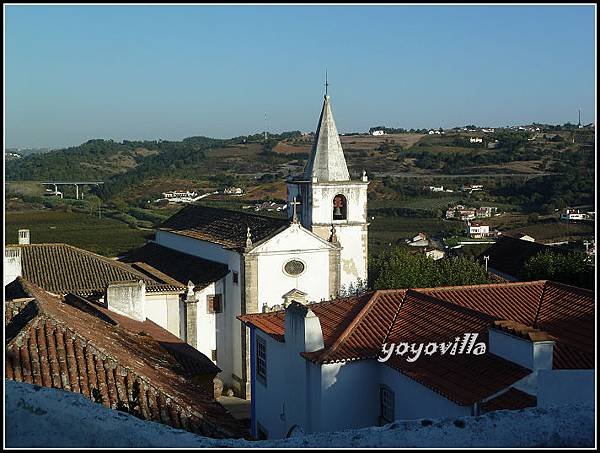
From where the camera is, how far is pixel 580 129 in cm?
7894

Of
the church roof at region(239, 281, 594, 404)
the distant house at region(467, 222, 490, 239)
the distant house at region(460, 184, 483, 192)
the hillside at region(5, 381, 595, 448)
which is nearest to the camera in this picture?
the hillside at region(5, 381, 595, 448)

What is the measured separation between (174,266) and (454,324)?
14.9m

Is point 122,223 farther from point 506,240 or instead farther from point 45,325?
point 45,325

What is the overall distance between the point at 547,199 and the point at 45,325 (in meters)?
46.3

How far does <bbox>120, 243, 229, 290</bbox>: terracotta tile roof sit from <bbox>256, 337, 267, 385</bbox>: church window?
8039mm

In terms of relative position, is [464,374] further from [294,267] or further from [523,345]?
[294,267]

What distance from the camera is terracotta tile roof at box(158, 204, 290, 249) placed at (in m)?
22.7

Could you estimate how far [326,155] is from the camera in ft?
81.7

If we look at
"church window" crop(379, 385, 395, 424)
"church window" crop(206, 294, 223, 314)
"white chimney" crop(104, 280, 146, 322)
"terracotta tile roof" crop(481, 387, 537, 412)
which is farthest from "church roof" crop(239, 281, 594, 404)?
"church window" crop(206, 294, 223, 314)

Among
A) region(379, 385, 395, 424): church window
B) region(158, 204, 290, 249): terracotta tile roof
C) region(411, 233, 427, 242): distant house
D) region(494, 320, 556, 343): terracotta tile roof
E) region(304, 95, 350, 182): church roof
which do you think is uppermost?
region(304, 95, 350, 182): church roof

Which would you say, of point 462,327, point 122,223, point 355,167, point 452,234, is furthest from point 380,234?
point 462,327

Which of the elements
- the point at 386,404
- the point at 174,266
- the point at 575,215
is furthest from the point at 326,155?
the point at 575,215

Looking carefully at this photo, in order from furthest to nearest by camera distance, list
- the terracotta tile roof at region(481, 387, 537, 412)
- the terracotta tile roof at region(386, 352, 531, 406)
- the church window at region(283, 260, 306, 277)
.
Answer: the church window at region(283, 260, 306, 277), the terracotta tile roof at region(386, 352, 531, 406), the terracotta tile roof at region(481, 387, 537, 412)

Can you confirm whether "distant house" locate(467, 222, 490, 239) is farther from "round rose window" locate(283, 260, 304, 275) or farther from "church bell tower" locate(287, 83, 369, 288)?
"round rose window" locate(283, 260, 304, 275)
